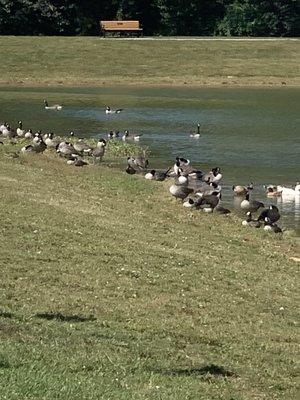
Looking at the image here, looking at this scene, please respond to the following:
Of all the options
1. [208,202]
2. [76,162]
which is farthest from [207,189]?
[76,162]

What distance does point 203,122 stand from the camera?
39.4 metres

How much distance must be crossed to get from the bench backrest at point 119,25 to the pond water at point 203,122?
66.7ft

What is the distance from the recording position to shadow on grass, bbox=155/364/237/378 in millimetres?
8844

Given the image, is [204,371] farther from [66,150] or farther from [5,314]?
[66,150]

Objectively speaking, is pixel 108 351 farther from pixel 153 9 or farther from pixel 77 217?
pixel 153 9

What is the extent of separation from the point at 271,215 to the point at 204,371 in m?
10.9

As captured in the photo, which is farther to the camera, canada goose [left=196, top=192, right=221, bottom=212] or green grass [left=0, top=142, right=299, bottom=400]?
canada goose [left=196, top=192, right=221, bottom=212]

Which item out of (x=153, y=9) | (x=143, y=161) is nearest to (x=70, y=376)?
(x=143, y=161)

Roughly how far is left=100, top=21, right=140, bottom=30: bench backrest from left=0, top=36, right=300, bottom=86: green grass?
584 cm

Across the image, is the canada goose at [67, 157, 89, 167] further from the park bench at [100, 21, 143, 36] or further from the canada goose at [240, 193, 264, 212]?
the park bench at [100, 21, 143, 36]

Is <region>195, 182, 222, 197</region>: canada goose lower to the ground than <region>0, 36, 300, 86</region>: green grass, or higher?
higher

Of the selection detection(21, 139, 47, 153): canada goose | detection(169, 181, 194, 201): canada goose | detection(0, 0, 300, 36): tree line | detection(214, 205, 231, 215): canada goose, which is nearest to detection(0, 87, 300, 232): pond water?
detection(214, 205, 231, 215): canada goose

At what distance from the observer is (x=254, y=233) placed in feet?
59.5

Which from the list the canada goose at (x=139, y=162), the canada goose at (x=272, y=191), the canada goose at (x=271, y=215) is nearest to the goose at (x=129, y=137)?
the canada goose at (x=139, y=162)
